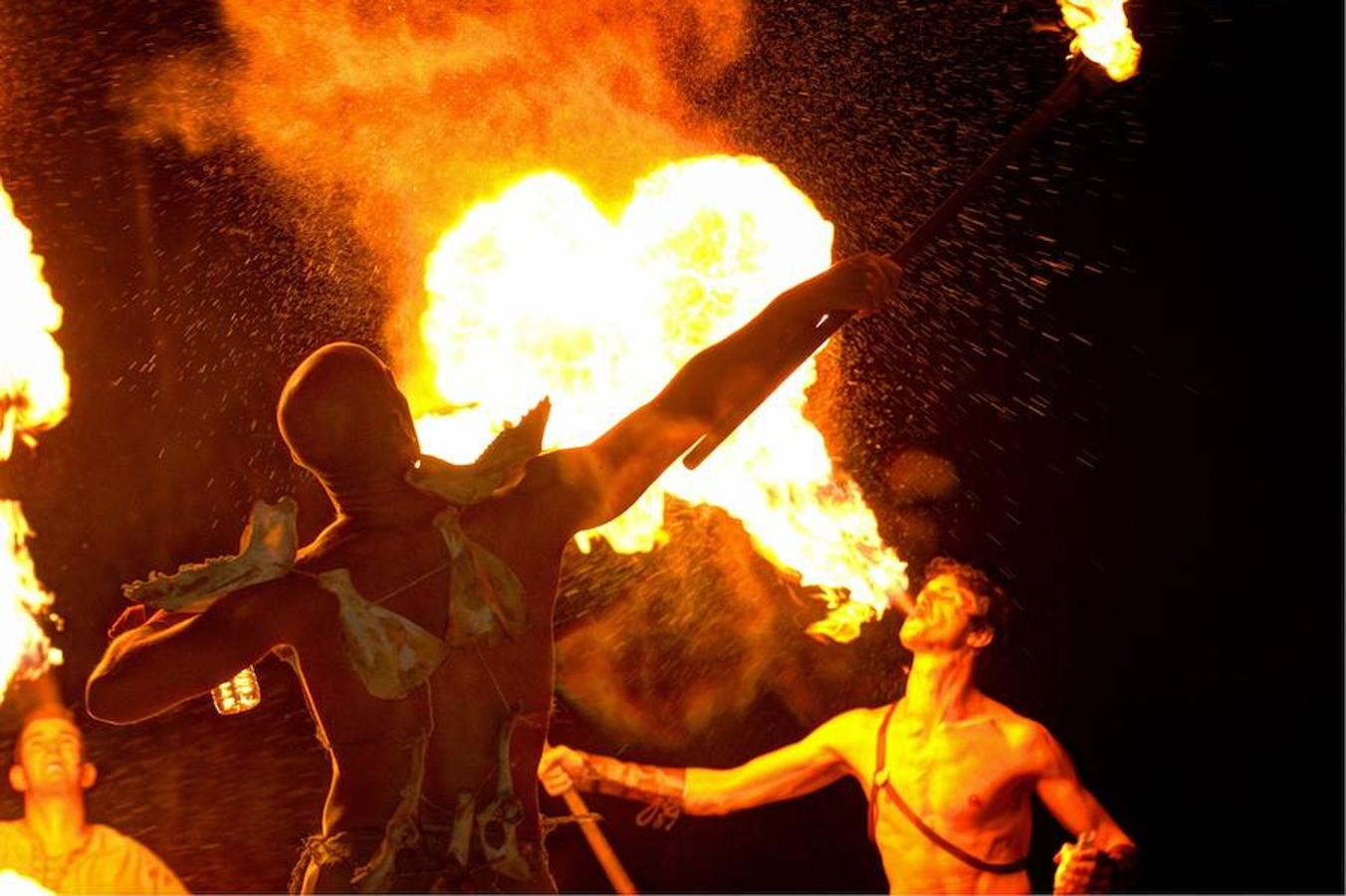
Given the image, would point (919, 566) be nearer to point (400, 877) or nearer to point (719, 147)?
point (719, 147)

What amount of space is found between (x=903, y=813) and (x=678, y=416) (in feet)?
11.6

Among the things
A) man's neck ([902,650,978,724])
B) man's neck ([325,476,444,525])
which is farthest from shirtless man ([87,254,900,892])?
man's neck ([902,650,978,724])

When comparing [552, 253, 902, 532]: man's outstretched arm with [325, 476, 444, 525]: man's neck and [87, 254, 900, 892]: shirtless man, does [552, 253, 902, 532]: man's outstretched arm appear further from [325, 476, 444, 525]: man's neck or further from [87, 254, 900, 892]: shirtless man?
[325, 476, 444, 525]: man's neck

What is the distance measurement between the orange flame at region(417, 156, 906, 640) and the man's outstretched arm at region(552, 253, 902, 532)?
3.00 m

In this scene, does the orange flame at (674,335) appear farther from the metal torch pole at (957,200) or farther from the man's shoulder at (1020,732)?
the metal torch pole at (957,200)

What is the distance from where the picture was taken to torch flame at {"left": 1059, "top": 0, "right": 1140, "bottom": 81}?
388 centimetres

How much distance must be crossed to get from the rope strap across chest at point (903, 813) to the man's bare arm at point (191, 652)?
3774 millimetres

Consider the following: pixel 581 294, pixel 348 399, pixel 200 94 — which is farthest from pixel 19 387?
pixel 348 399

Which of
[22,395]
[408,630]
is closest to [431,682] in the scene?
[408,630]

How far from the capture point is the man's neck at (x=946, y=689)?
6109 millimetres

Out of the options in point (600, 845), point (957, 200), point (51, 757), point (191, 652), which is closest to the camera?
point (191, 652)

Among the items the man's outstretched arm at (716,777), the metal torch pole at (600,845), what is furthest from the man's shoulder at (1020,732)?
the metal torch pole at (600,845)

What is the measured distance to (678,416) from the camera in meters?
2.86

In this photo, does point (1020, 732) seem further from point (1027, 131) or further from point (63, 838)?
point (63, 838)
